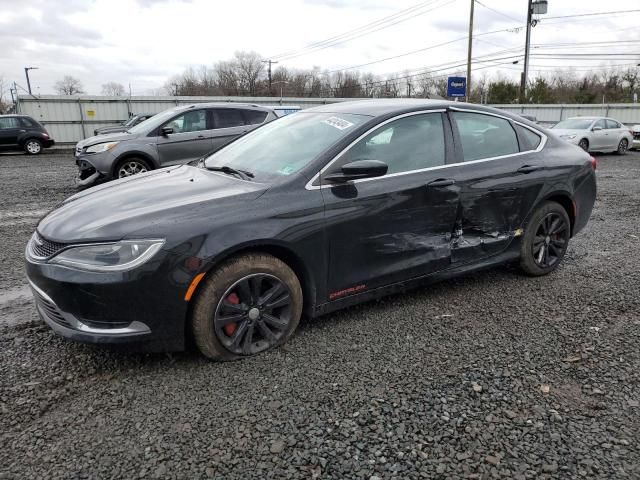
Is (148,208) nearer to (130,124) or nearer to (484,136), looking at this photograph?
(484,136)

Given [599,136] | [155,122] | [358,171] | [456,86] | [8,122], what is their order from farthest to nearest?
[456,86] < [599,136] < [8,122] < [155,122] < [358,171]

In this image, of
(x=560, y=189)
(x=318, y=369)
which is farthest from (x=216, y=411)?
(x=560, y=189)

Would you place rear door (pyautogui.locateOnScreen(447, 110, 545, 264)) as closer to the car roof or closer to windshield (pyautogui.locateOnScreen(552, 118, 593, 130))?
the car roof

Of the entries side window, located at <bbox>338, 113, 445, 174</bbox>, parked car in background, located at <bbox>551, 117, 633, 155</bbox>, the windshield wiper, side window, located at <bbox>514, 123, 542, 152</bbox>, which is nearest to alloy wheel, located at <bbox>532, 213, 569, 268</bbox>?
side window, located at <bbox>514, 123, 542, 152</bbox>

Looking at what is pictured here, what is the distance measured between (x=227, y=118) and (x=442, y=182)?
717cm

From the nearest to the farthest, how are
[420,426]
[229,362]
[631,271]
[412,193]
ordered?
[420,426], [229,362], [412,193], [631,271]

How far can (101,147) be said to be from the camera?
29.5 feet

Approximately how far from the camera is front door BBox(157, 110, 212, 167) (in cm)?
924

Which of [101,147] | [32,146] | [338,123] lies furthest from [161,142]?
[32,146]

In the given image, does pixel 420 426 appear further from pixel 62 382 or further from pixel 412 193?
pixel 62 382

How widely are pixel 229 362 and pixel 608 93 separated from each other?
6311cm

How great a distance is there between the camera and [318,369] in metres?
2.97

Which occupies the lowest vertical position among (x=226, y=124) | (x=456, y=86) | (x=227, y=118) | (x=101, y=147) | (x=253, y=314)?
(x=253, y=314)

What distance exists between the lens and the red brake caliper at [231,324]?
2.93 metres
